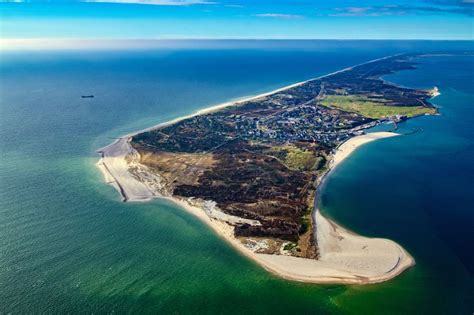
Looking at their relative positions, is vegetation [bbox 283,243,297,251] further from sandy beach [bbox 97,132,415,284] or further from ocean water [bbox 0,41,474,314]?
ocean water [bbox 0,41,474,314]

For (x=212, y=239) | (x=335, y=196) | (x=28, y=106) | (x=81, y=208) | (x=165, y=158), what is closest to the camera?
(x=212, y=239)

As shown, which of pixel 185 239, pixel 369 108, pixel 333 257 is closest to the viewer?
pixel 333 257

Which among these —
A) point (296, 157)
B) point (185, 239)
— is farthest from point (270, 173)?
point (185, 239)

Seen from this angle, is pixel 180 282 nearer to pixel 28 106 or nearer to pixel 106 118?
pixel 106 118

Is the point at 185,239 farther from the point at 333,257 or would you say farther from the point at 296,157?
the point at 296,157

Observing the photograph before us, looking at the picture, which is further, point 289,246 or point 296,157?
point 296,157

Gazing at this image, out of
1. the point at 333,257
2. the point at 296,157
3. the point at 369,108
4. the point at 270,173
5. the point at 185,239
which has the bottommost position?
the point at 333,257

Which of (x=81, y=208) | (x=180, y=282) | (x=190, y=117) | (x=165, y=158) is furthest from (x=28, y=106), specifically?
(x=180, y=282)
